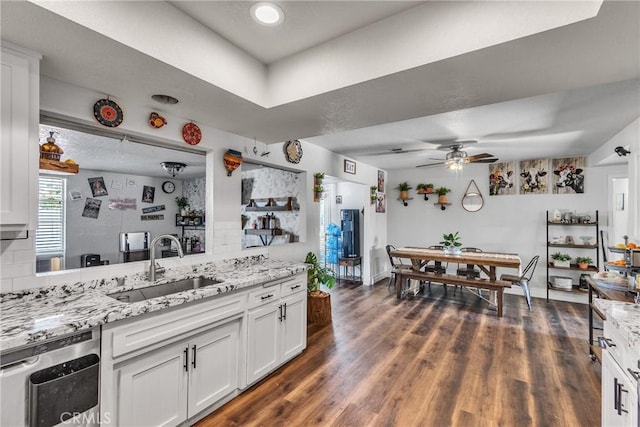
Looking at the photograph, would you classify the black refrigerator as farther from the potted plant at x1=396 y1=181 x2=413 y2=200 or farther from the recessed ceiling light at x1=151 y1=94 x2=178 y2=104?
the recessed ceiling light at x1=151 y1=94 x2=178 y2=104

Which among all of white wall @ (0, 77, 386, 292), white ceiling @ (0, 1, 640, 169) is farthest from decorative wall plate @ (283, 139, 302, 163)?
white ceiling @ (0, 1, 640, 169)

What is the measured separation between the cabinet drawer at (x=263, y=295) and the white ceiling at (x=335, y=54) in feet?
4.60

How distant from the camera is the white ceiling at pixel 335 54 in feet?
4.33

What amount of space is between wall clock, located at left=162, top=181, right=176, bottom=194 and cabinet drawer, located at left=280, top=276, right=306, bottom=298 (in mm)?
1444

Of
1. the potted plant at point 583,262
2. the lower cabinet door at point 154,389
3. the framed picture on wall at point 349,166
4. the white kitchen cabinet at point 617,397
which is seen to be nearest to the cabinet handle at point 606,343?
the white kitchen cabinet at point 617,397

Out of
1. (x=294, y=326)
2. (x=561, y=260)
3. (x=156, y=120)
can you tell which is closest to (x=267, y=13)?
(x=156, y=120)

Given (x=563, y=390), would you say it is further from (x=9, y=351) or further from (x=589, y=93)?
(x=9, y=351)

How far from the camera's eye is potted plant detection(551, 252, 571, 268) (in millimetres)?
4816

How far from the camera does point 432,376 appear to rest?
2.55 m

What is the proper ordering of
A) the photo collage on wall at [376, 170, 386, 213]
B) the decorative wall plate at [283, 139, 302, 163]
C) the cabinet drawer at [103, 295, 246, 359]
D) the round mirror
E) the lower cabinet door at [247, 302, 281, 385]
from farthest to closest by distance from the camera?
the photo collage on wall at [376, 170, 386, 213], the round mirror, the decorative wall plate at [283, 139, 302, 163], the lower cabinet door at [247, 302, 281, 385], the cabinet drawer at [103, 295, 246, 359]

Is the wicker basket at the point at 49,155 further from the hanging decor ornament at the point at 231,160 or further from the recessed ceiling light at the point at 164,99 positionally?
the hanging decor ornament at the point at 231,160

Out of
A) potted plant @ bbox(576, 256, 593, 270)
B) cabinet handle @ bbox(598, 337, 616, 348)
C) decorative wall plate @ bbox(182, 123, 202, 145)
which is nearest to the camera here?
cabinet handle @ bbox(598, 337, 616, 348)

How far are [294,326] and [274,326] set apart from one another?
12.0 inches

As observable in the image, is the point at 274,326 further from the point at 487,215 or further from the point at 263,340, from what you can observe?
the point at 487,215
